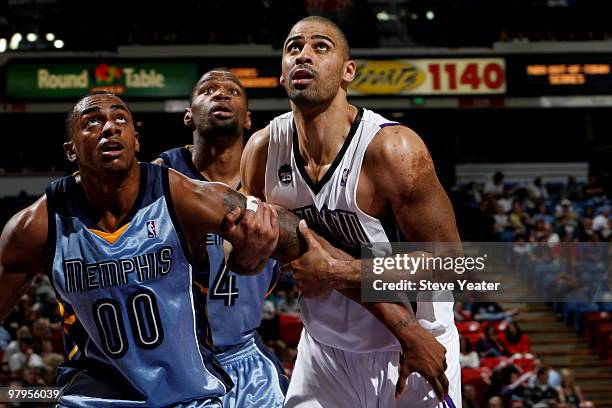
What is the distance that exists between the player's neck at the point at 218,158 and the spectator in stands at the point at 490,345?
6.04 metres

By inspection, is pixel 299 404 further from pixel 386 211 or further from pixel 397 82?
pixel 397 82

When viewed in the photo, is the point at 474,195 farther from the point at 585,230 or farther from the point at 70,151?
the point at 70,151

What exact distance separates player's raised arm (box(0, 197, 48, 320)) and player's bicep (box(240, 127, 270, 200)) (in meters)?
1.00

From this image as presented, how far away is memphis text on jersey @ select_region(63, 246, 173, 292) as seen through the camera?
3.16m

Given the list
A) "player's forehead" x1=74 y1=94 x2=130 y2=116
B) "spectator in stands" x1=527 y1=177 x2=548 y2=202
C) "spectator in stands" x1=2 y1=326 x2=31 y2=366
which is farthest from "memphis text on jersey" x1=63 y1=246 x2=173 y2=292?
"spectator in stands" x1=527 y1=177 x2=548 y2=202

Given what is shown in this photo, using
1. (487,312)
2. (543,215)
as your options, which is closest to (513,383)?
(487,312)

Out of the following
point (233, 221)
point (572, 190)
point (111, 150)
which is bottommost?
point (233, 221)

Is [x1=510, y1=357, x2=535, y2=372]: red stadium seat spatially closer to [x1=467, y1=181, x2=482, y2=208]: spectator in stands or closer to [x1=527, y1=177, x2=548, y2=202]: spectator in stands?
[x1=467, y1=181, x2=482, y2=208]: spectator in stands

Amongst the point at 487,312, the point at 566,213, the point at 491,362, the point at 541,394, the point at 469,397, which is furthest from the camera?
the point at 566,213

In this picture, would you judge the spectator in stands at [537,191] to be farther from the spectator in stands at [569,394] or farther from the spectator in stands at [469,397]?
the spectator in stands at [469,397]

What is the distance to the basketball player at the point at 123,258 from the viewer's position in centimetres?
318

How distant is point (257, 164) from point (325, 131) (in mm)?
391

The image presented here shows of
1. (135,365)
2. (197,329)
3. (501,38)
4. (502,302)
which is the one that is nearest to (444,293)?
(197,329)

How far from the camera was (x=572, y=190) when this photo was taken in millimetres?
17078
